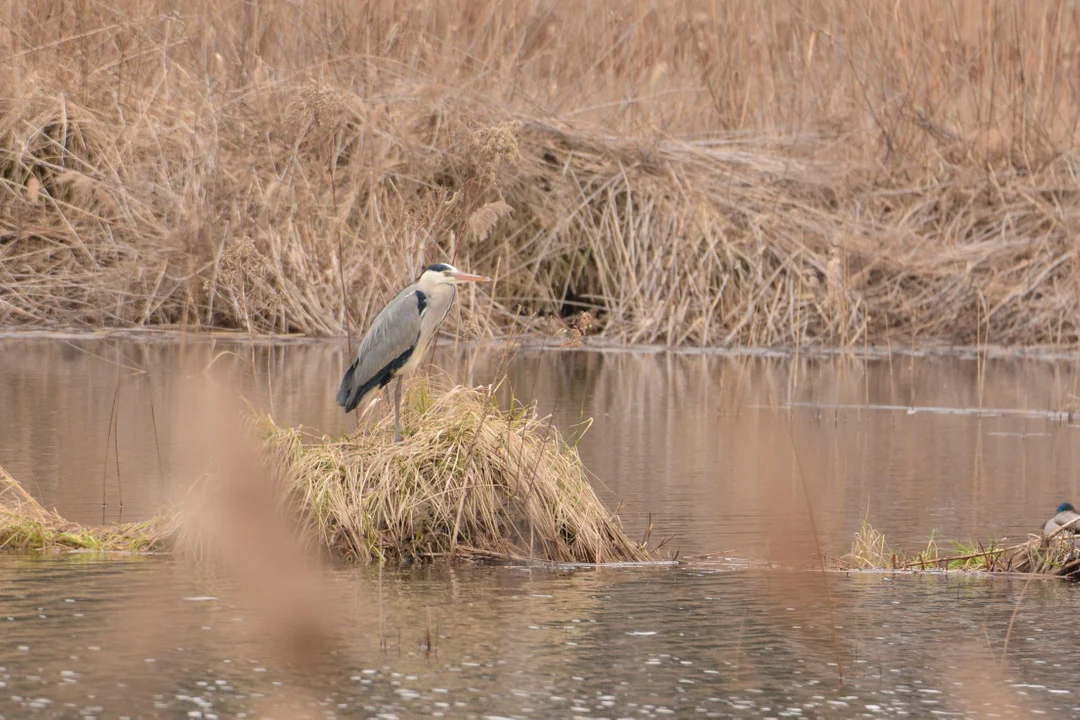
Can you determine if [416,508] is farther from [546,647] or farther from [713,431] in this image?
[713,431]

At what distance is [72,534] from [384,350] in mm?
1522

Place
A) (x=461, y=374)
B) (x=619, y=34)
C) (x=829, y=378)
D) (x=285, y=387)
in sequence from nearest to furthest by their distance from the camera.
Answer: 1. (x=285, y=387)
2. (x=461, y=374)
3. (x=829, y=378)
4. (x=619, y=34)

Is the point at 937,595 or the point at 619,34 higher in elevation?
the point at 619,34

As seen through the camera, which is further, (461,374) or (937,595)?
(461,374)

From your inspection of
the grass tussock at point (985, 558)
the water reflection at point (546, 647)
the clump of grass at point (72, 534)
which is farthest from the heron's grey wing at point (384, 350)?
the grass tussock at point (985, 558)

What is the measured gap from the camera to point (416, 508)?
748 cm

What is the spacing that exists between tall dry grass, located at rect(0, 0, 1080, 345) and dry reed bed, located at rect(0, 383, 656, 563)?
782 cm

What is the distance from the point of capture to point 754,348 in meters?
17.0

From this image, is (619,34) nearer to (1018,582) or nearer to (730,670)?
(1018,582)

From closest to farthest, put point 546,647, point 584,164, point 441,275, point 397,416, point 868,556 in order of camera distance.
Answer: point 546,647 < point 868,556 < point 397,416 < point 441,275 < point 584,164

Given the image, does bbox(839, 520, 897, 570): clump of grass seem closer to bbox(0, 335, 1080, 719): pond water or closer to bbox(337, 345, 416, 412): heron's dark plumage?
bbox(0, 335, 1080, 719): pond water

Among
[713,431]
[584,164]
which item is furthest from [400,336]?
[584,164]

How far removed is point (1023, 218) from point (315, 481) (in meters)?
12.1

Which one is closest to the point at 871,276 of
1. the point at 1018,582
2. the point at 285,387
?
the point at 285,387
